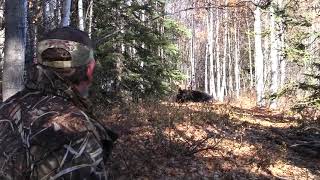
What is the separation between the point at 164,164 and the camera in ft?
27.6

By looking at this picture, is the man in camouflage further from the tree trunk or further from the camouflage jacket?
the tree trunk

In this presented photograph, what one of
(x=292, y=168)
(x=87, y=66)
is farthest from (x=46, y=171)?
(x=292, y=168)

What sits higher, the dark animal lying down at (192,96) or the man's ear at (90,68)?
the man's ear at (90,68)

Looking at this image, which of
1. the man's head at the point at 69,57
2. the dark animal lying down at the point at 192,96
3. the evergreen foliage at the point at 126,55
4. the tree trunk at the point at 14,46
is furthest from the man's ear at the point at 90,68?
the dark animal lying down at the point at 192,96

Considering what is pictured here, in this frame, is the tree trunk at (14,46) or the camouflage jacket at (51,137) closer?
the camouflage jacket at (51,137)

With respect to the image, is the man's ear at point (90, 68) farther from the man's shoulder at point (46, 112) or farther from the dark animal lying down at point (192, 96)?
the dark animal lying down at point (192, 96)

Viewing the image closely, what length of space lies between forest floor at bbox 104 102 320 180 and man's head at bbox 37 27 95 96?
531 centimetres

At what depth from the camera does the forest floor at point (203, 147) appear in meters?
8.25

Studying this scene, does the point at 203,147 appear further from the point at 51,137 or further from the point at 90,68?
the point at 51,137

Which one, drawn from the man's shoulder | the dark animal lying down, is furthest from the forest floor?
the dark animal lying down

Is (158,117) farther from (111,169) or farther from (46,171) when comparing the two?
(46,171)

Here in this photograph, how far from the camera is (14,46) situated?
611 centimetres

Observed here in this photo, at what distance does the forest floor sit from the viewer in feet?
27.1

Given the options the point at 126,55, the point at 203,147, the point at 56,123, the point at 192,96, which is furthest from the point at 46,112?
the point at 192,96
